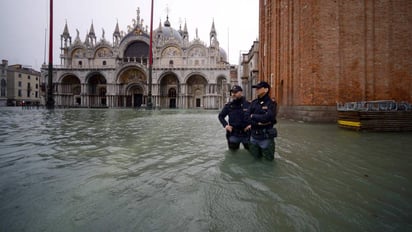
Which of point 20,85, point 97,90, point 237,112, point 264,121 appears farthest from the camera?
point 20,85

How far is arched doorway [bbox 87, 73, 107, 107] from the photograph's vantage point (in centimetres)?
4962

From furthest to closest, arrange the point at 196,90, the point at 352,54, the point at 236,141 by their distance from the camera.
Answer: the point at 196,90, the point at 352,54, the point at 236,141

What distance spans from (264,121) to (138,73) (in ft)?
160

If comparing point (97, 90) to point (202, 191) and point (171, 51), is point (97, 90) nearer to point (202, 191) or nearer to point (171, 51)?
point (171, 51)

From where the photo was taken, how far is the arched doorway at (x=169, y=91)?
161ft

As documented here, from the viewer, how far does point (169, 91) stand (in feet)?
164

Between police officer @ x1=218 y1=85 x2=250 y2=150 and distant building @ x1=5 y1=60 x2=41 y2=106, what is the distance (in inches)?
3036

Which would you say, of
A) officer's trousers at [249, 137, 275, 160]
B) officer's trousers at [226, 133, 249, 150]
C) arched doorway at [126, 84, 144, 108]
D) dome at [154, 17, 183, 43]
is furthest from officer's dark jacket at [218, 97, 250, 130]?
dome at [154, 17, 183, 43]

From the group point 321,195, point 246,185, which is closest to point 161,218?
point 246,185

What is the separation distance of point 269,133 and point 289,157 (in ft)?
3.14

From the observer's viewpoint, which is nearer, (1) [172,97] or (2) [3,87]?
(1) [172,97]

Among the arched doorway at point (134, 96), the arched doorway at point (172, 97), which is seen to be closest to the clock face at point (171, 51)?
the arched doorway at point (172, 97)

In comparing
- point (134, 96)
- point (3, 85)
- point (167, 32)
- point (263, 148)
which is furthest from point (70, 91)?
point (263, 148)

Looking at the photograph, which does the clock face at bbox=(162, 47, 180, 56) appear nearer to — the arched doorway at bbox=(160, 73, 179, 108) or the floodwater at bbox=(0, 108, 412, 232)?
the arched doorway at bbox=(160, 73, 179, 108)
